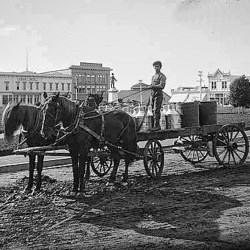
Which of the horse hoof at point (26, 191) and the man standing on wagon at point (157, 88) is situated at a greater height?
the man standing on wagon at point (157, 88)

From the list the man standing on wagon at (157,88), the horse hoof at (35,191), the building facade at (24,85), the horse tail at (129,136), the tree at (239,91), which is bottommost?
the horse hoof at (35,191)

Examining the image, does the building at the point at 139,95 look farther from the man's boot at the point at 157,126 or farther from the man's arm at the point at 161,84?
the man's boot at the point at 157,126

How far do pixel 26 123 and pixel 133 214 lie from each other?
2834 millimetres

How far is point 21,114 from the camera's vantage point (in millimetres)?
7965

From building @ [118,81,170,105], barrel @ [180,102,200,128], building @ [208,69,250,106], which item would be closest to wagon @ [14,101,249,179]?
barrel @ [180,102,200,128]

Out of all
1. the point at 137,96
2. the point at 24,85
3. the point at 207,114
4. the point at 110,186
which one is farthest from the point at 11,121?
the point at 24,85

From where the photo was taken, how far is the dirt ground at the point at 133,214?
5043 millimetres

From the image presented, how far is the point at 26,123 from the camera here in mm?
7984

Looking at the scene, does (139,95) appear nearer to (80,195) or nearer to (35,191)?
(35,191)

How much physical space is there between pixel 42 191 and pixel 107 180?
1.56m

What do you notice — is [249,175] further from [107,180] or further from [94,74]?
[94,74]

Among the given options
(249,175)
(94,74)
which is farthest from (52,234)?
(94,74)

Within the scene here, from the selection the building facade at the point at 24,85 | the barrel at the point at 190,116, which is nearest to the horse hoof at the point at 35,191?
the barrel at the point at 190,116

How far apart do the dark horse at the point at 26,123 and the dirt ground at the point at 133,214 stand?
0.46 meters
